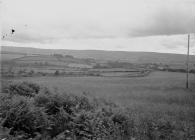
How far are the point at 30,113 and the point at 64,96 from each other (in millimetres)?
3303

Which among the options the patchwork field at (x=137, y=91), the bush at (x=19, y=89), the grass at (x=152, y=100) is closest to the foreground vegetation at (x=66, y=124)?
the grass at (x=152, y=100)

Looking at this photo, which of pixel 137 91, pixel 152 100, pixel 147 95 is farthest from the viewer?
pixel 137 91

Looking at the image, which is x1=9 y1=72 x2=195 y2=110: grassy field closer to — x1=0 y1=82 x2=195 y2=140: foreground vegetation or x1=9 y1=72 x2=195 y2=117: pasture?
x1=9 y1=72 x2=195 y2=117: pasture

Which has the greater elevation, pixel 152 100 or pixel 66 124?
pixel 66 124

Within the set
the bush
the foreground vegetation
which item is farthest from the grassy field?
the foreground vegetation

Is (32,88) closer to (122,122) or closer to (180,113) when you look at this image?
(122,122)

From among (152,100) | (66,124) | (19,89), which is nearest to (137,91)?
(152,100)

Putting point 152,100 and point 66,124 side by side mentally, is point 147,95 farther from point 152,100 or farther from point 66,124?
point 66,124

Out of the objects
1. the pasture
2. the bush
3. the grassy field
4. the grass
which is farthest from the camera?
the grassy field

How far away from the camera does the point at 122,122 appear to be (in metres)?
9.07

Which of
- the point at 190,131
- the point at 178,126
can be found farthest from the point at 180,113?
the point at 190,131

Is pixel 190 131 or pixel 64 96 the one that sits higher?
Result: pixel 64 96

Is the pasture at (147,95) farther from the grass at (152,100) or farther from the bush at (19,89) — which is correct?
the bush at (19,89)

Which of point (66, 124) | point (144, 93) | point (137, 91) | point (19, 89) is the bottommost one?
point (137, 91)
